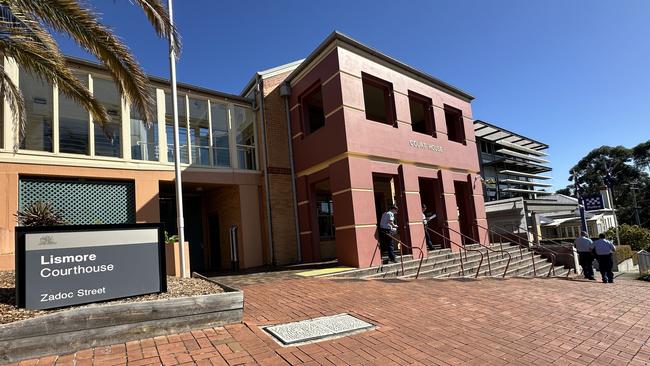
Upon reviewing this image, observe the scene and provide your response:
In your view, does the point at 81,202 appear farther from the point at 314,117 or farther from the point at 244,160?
the point at 314,117

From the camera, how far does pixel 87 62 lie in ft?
36.7

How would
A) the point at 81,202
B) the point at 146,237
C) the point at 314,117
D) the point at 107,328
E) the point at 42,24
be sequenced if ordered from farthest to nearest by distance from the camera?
the point at 314,117 < the point at 81,202 < the point at 42,24 < the point at 146,237 < the point at 107,328

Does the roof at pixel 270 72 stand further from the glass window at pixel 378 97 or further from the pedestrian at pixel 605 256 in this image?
the pedestrian at pixel 605 256

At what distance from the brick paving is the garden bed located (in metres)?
0.12

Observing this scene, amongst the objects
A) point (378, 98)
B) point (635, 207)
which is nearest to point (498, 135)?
point (635, 207)

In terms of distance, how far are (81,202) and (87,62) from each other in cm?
409

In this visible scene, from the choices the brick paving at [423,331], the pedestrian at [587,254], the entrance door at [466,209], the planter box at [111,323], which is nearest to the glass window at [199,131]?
the brick paving at [423,331]

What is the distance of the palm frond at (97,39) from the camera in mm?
5559

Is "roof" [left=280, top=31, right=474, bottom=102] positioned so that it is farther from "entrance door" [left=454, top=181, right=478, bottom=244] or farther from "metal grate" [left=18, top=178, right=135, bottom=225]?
"metal grate" [left=18, top=178, right=135, bottom=225]

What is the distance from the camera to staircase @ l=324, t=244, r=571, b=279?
998 cm

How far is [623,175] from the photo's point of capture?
57.9 metres

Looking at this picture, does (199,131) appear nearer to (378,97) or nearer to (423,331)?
(378,97)

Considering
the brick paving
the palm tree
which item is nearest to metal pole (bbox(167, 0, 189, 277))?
the palm tree

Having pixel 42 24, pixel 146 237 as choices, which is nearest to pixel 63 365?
pixel 146 237
